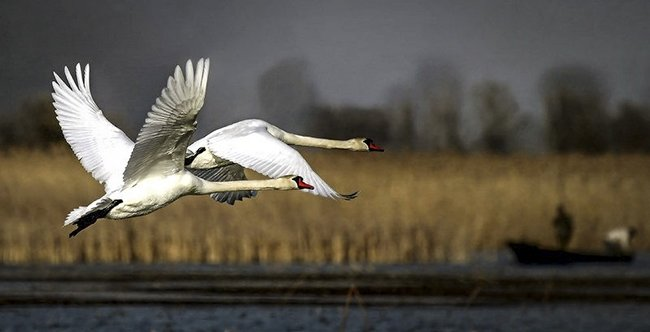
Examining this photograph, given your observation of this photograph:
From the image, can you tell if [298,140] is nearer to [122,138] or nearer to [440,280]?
[122,138]

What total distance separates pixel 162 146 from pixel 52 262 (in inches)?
564

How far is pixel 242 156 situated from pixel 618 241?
1599 cm

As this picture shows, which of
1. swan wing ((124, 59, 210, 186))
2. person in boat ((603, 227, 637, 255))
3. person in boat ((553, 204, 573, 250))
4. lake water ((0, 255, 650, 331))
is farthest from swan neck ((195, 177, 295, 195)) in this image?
person in boat ((553, 204, 573, 250))

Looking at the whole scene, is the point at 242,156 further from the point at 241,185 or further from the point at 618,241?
the point at 618,241

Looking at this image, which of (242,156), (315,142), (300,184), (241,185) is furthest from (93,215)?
(315,142)

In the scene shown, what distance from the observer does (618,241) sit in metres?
26.4

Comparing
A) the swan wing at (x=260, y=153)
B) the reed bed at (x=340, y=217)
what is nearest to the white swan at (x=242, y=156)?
the swan wing at (x=260, y=153)

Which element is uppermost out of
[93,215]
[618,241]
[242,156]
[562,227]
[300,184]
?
[242,156]

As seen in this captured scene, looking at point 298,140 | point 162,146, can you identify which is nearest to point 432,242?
point 298,140

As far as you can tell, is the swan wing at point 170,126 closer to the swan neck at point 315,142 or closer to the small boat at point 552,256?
the swan neck at point 315,142

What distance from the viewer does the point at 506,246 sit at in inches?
1096

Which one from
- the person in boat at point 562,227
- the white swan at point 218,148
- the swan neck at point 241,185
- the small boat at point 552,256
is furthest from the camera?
the person in boat at point 562,227

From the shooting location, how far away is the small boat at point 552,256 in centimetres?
2664

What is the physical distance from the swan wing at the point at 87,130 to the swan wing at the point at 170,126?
129 cm
